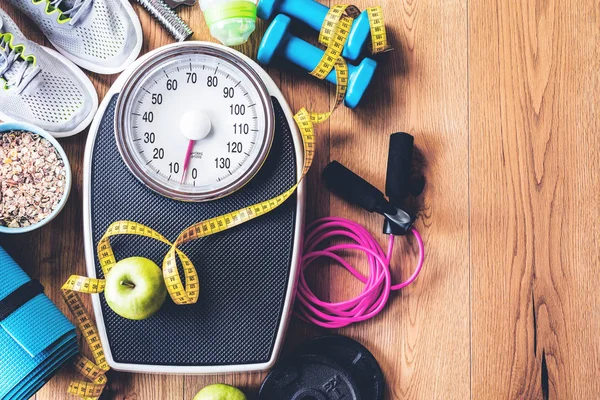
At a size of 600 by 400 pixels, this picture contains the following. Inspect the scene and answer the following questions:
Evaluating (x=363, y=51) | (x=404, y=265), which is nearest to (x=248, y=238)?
(x=404, y=265)

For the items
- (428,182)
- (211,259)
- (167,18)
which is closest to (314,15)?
(167,18)

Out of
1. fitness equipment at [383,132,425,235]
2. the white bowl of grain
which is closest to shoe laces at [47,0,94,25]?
the white bowl of grain

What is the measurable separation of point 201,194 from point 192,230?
0.22 ft

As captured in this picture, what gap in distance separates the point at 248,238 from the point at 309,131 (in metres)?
0.23

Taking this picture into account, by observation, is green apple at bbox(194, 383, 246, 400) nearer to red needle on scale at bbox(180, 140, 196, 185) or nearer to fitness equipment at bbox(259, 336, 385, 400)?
fitness equipment at bbox(259, 336, 385, 400)

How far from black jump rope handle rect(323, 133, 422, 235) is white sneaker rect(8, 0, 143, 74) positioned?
458 millimetres

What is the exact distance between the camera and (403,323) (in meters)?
1.21

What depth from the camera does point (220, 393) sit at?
3.61ft

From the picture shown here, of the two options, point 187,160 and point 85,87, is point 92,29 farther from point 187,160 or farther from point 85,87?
point 187,160

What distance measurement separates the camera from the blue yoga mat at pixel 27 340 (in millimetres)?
1029

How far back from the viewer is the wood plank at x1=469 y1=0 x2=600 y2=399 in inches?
47.9

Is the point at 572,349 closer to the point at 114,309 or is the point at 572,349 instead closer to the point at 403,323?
the point at 403,323

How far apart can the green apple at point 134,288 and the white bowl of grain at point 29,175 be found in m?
0.17

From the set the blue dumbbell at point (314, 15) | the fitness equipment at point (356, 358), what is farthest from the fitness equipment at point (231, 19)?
the fitness equipment at point (356, 358)
